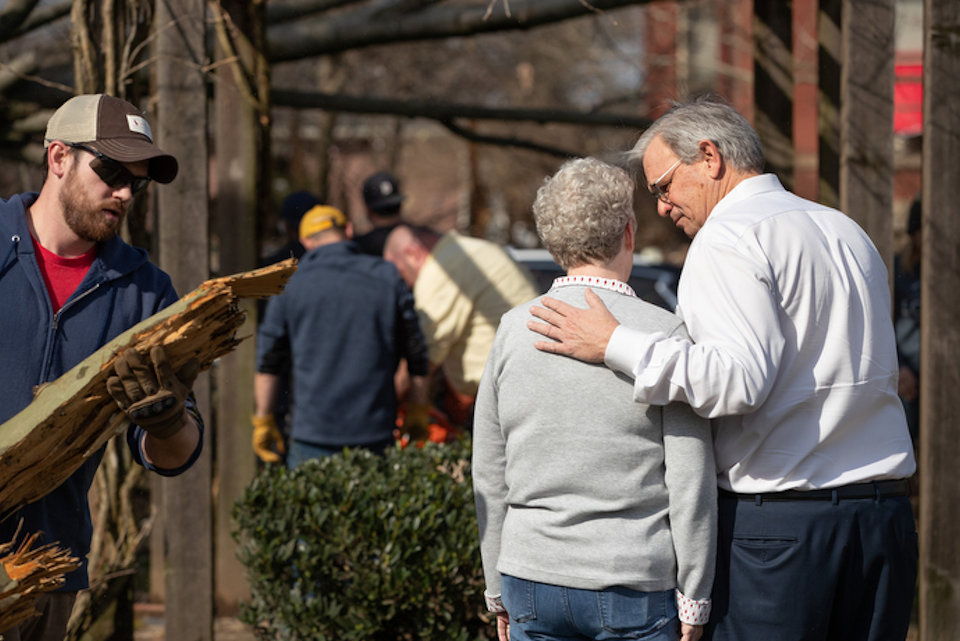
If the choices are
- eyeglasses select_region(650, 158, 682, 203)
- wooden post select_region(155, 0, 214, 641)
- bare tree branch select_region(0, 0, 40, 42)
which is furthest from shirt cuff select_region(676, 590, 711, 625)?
bare tree branch select_region(0, 0, 40, 42)

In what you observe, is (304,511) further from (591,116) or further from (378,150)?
(378,150)

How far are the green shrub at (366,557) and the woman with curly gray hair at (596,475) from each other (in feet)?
4.47

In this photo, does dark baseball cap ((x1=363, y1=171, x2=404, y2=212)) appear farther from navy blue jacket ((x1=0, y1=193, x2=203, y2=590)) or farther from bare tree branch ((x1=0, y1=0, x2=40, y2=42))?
navy blue jacket ((x1=0, y1=193, x2=203, y2=590))

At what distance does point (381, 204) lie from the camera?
20.9 ft

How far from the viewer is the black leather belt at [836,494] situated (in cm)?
252

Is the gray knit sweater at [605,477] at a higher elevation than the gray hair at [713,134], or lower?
lower

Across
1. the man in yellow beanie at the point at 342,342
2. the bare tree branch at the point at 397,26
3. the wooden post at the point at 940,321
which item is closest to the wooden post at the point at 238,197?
the man in yellow beanie at the point at 342,342

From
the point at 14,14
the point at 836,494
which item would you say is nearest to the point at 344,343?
the point at 14,14

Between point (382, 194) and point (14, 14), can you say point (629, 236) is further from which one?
point (14, 14)

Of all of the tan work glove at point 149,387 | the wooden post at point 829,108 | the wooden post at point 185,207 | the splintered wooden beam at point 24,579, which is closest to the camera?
the splintered wooden beam at point 24,579

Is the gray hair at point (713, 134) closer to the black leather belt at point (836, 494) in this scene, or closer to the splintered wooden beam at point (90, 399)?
the black leather belt at point (836, 494)

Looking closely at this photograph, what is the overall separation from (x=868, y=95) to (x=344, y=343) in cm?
Answer: 261

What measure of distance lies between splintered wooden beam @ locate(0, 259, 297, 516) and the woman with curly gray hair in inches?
26.1

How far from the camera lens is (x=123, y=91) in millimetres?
4422
